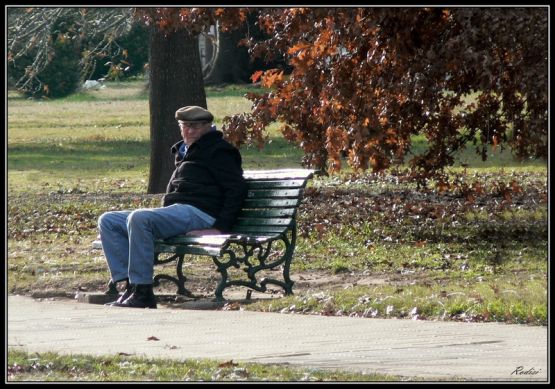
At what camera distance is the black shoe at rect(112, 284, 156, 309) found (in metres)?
9.42

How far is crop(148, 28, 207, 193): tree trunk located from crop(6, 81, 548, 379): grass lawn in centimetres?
60

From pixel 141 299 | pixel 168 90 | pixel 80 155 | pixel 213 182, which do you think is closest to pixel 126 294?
pixel 141 299

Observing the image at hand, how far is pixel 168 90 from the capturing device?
18234 mm

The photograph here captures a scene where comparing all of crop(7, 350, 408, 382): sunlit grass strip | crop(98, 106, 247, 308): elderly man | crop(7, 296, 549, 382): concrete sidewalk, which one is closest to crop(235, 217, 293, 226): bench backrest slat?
crop(98, 106, 247, 308): elderly man

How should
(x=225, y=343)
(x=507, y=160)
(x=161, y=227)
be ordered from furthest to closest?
1. (x=507, y=160)
2. (x=161, y=227)
3. (x=225, y=343)

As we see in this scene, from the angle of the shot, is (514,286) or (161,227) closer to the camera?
(514,286)

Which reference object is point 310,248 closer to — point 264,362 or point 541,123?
point 541,123

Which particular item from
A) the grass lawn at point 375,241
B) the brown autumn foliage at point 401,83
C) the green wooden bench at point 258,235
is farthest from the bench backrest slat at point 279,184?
the brown autumn foliage at point 401,83

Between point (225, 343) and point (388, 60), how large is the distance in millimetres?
4473

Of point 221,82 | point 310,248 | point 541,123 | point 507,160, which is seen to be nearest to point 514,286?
point 541,123

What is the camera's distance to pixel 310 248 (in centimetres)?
1254

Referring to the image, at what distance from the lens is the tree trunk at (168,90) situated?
59.5 ft

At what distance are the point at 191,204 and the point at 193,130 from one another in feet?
1.92

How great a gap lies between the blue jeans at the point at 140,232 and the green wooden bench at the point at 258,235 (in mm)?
124
